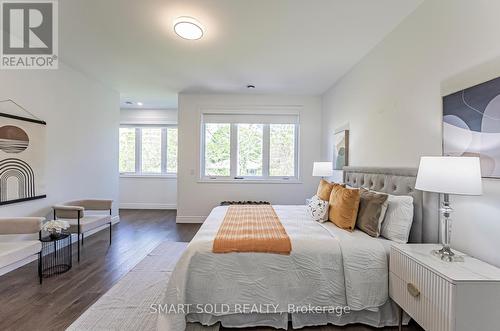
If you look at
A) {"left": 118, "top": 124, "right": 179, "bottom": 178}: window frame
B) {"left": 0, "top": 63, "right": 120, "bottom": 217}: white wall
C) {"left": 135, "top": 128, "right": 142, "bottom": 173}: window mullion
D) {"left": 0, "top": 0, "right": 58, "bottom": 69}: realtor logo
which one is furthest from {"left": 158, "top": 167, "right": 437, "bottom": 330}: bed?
{"left": 135, "top": 128, "right": 142, "bottom": 173}: window mullion

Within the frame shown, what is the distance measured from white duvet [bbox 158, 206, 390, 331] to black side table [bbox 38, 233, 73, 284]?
1.84m

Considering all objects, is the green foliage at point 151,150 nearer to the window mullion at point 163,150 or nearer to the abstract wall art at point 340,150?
the window mullion at point 163,150

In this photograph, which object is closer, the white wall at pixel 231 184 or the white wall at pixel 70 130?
the white wall at pixel 70 130

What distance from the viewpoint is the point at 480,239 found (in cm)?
150

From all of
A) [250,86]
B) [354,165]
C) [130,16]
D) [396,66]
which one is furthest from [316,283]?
[250,86]

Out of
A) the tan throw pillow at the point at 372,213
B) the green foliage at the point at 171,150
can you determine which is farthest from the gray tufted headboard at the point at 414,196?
the green foliage at the point at 171,150

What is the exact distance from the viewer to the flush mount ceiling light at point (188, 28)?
2271mm

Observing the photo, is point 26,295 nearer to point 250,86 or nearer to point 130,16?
point 130,16

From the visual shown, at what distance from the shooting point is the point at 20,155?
2.77 metres

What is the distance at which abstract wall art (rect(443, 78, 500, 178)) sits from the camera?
1406 millimetres

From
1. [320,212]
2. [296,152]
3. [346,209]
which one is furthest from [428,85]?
[296,152]

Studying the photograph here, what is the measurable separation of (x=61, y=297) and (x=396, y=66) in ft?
13.0

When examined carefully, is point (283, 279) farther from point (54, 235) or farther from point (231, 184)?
point (231, 184)

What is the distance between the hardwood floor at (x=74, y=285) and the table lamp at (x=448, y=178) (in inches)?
36.5
